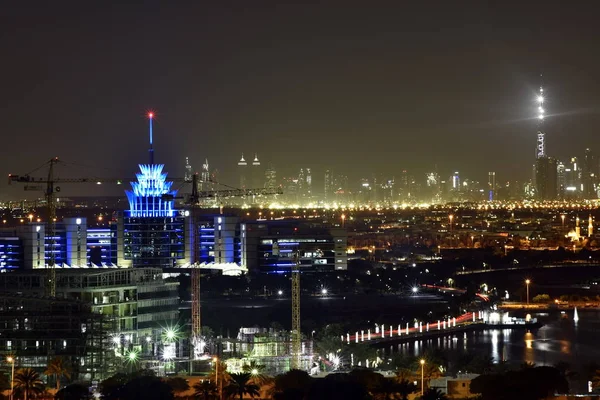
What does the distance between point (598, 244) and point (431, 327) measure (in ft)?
159

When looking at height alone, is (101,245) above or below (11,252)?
above

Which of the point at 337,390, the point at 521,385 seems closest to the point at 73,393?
the point at 337,390

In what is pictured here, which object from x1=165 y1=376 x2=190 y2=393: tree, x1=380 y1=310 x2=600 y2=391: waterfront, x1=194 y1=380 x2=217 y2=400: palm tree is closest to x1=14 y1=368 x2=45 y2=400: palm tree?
x1=165 y1=376 x2=190 y2=393: tree

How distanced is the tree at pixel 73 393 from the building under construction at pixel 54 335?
3.05 meters

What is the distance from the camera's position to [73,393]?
895 inches

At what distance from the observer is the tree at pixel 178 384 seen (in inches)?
936

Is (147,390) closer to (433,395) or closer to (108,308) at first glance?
(433,395)

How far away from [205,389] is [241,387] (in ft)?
1.75

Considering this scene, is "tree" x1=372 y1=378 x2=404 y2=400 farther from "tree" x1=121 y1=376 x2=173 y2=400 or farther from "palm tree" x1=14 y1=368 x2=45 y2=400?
"palm tree" x1=14 y1=368 x2=45 y2=400

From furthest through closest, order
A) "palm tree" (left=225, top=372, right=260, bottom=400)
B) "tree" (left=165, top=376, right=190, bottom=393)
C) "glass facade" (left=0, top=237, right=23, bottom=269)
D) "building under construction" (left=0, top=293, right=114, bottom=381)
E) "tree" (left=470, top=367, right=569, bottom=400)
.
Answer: "glass facade" (left=0, top=237, right=23, bottom=269)
"building under construction" (left=0, top=293, right=114, bottom=381)
"tree" (left=165, top=376, right=190, bottom=393)
"tree" (left=470, top=367, right=569, bottom=400)
"palm tree" (left=225, top=372, right=260, bottom=400)

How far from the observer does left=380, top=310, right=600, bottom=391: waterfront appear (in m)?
34.2

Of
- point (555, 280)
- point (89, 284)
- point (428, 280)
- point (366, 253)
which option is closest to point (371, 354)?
point (89, 284)

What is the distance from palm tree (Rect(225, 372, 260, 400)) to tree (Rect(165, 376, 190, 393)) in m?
1.04

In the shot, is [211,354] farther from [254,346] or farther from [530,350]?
[530,350]
